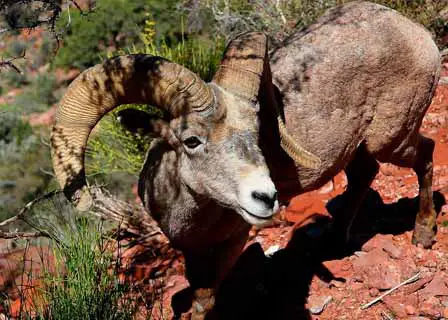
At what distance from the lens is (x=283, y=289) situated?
5383 mm

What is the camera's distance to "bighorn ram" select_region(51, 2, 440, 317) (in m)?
3.57

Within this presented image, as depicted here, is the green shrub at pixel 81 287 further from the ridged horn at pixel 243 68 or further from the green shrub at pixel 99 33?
the green shrub at pixel 99 33

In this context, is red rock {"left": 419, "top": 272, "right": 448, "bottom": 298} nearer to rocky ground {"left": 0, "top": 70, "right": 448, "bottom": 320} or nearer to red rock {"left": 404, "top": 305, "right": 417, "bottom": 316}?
rocky ground {"left": 0, "top": 70, "right": 448, "bottom": 320}

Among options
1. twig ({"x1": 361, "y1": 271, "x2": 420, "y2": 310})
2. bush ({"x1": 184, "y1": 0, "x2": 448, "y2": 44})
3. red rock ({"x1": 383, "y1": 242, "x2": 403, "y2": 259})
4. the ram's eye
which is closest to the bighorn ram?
the ram's eye

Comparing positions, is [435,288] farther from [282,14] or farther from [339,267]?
[282,14]

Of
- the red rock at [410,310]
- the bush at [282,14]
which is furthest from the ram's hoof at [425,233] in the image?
the bush at [282,14]

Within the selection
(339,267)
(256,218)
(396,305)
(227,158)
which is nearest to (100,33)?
(339,267)

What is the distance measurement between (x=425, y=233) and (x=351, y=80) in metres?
1.91

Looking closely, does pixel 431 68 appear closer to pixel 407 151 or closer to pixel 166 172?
pixel 407 151

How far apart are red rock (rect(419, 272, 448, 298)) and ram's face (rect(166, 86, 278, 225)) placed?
2.27 metres

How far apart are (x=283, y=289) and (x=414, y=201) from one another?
77.2 inches

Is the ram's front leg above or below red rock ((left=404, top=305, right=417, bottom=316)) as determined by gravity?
above

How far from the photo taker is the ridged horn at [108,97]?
11.7ft

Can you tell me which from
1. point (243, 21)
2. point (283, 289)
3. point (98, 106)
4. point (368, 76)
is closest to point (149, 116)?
point (98, 106)
